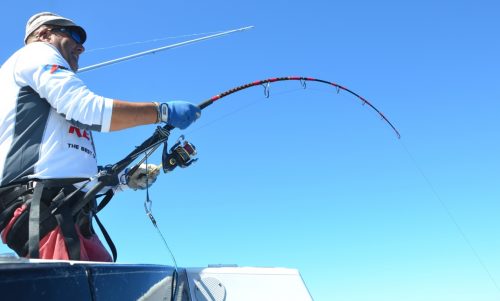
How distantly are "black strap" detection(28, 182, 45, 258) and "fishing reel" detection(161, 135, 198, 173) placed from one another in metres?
1.36

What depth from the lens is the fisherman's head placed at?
126 inches

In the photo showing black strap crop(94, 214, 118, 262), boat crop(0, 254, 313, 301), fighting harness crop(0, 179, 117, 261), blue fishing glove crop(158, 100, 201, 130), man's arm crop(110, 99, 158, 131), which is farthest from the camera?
black strap crop(94, 214, 118, 262)

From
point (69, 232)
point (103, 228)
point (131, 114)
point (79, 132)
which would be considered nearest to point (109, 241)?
point (103, 228)

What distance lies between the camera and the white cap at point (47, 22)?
3203 millimetres

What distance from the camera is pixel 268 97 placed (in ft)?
21.7

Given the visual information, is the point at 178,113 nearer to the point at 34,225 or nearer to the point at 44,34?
the point at 44,34

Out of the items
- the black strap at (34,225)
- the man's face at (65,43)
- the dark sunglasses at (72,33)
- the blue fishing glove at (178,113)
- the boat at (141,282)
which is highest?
the dark sunglasses at (72,33)

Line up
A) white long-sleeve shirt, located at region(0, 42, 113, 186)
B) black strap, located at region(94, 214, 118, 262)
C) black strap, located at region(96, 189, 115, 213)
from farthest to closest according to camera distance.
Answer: black strap, located at region(96, 189, 115, 213) < black strap, located at region(94, 214, 118, 262) < white long-sleeve shirt, located at region(0, 42, 113, 186)

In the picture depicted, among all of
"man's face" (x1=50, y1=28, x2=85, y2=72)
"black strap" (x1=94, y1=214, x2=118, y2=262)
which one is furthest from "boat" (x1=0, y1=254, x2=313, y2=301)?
"man's face" (x1=50, y1=28, x2=85, y2=72)

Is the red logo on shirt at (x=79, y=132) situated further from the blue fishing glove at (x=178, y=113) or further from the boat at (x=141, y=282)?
the boat at (x=141, y=282)

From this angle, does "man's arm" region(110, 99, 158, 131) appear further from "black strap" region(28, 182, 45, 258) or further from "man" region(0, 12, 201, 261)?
"black strap" region(28, 182, 45, 258)

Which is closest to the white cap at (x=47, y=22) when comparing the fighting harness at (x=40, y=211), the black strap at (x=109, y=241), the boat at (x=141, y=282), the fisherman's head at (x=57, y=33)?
the fisherman's head at (x=57, y=33)

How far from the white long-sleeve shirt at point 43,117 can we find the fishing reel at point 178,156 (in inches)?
40.8

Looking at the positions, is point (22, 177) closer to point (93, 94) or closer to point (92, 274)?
point (93, 94)
